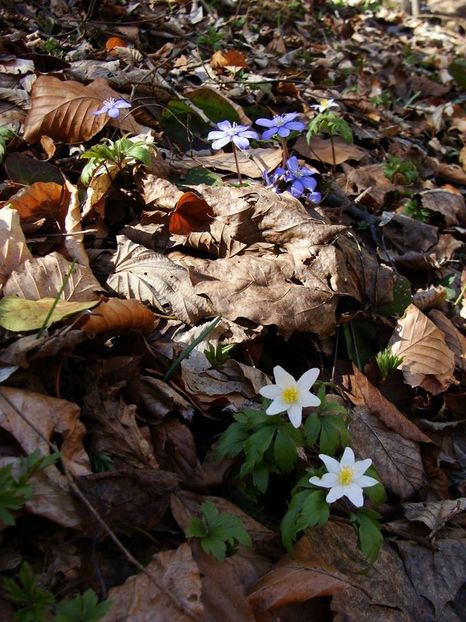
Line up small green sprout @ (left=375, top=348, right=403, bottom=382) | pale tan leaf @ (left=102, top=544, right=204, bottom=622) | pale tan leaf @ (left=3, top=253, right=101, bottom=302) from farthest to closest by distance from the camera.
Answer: small green sprout @ (left=375, top=348, right=403, bottom=382) < pale tan leaf @ (left=3, top=253, right=101, bottom=302) < pale tan leaf @ (left=102, top=544, right=204, bottom=622)

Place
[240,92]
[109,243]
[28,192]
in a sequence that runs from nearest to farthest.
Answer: [28,192], [109,243], [240,92]

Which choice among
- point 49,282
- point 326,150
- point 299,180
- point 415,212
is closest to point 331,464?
point 49,282

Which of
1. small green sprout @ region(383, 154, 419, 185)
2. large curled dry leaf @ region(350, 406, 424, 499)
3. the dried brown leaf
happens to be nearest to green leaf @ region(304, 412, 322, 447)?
large curled dry leaf @ region(350, 406, 424, 499)

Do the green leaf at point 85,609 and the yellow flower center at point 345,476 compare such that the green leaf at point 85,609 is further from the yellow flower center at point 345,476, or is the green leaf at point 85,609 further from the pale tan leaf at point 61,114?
the pale tan leaf at point 61,114

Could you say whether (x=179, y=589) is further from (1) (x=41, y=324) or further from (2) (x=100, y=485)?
(1) (x=41, y=324)

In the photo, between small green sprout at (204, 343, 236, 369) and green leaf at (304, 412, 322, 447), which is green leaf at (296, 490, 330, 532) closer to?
green leaf at (304, 412, 322, 447)

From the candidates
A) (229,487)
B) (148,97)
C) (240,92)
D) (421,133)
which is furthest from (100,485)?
(421,133)
